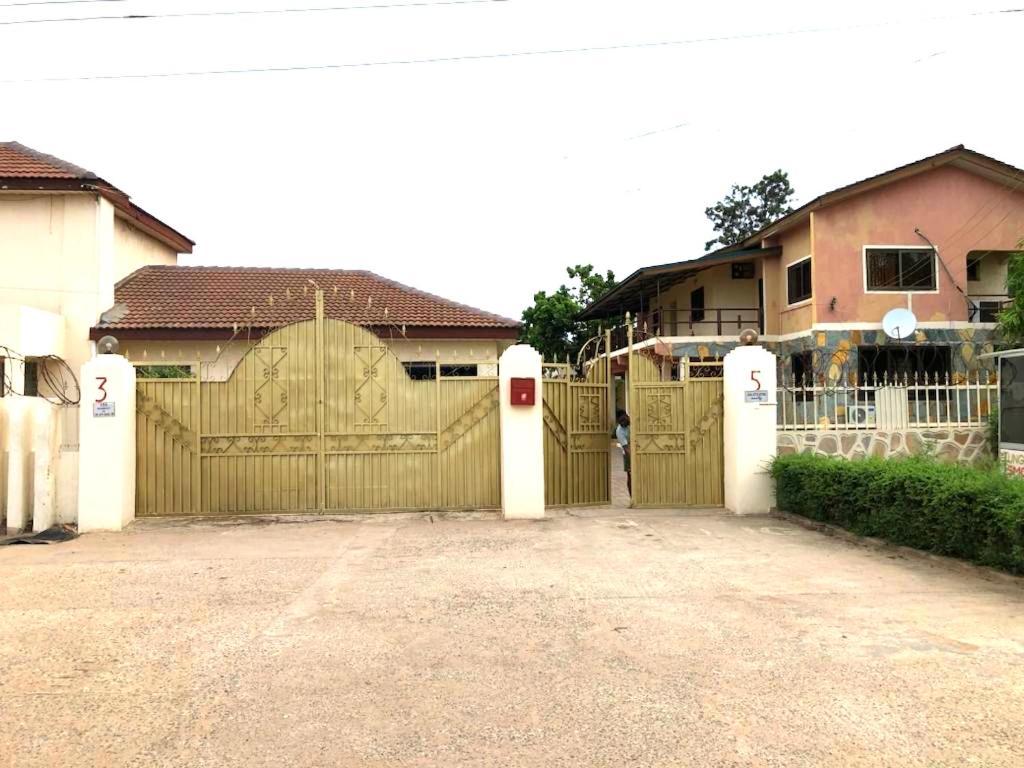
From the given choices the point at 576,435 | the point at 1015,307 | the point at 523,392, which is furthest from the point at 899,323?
the point at 523,392

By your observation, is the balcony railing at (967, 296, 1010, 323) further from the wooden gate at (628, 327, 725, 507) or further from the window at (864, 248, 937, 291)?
the wooden gate at (628, 327, 725, 507)

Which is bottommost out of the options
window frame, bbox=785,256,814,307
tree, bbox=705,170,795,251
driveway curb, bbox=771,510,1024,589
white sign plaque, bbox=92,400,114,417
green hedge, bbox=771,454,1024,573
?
driveway curb, bbox=771,510,1024,589

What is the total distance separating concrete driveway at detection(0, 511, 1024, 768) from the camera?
139 inches

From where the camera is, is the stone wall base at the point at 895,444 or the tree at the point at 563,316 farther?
the tree at the point at 563,316

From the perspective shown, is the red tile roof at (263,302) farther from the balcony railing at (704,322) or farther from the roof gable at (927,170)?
the roof gable at (927,170)

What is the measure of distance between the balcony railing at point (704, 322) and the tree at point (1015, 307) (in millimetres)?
6839

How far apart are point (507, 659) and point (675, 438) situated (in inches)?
262

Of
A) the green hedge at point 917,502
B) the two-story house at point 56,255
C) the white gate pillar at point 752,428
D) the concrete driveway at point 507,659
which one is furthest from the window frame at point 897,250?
the two-story house at point 56,255

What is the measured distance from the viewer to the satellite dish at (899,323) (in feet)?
59.3

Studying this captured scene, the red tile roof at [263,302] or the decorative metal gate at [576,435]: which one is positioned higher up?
the red tile roof at [263,302]

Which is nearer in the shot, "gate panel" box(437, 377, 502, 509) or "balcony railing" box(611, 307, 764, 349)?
"gate panel" box(437, 377, 502, 509)

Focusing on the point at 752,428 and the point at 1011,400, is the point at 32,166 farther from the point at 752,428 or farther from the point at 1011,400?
the point at 1011,400

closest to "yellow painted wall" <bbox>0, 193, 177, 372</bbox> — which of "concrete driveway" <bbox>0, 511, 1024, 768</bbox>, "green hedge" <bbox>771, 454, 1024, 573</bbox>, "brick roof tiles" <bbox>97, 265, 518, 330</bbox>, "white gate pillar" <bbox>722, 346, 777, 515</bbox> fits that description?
"brick roof tiles" <bbox>97, 265, 518, 330</bbox>

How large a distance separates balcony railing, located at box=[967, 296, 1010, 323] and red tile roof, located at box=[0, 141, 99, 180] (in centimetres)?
2109
